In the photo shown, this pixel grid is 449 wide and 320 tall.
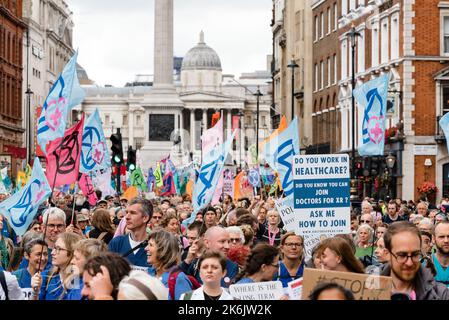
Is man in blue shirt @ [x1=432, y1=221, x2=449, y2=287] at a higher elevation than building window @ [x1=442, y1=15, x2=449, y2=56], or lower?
lower

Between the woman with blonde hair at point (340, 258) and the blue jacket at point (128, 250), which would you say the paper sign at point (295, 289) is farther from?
the blue jacket at point (128, 250)

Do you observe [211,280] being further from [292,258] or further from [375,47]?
[375,47]

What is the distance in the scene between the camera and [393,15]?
161 feet

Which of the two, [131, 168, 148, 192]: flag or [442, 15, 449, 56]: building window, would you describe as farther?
[442, 15, 449, 56]: building window

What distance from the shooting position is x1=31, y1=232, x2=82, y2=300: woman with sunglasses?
33.7ft

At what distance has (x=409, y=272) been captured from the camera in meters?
7.49

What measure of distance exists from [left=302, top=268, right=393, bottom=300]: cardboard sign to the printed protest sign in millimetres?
5314

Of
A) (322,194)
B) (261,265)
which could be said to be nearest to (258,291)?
(261,265)

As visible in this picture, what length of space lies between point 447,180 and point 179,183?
11.8 m

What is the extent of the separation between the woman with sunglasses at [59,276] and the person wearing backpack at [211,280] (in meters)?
1.43

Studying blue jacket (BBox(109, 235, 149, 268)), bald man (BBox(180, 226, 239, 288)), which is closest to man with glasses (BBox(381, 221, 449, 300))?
bald man (BBox(180, 226, 239, 288))

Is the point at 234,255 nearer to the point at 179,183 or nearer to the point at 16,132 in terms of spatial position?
the point at 179,183

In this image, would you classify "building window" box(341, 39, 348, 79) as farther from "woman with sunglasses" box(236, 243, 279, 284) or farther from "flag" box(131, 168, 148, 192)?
"woman with sunglasses" box(236, 243, 279, 284)
